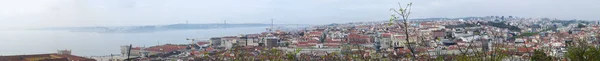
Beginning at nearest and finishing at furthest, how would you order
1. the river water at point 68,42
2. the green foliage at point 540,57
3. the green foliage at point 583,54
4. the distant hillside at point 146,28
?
the green foliage at point 583,54
the green foliage at point 540,57
the river water at point 68,42
the distant hillside at point 146,28

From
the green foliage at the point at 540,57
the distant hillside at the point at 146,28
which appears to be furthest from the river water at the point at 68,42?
the green foliage at the point at 540,57

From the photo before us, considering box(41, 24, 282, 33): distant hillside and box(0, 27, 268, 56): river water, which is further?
box(41, 24, 282, 33): distant hillside

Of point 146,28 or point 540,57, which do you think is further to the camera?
point 146,28

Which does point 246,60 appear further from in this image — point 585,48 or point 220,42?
point 220,42

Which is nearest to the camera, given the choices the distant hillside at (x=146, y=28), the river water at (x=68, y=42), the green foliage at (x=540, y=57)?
the green foliage at (x=540, y=57)

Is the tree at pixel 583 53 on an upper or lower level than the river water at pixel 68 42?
upper

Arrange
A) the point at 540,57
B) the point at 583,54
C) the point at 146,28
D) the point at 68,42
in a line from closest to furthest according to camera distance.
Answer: the point at 583,54 → the point at 540,57 → the point at 68,42 → the point at 146,28

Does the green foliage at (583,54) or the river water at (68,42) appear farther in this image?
the river water at (68,42)

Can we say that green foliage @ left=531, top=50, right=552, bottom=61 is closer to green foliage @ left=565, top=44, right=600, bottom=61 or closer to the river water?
green foliage @ left=565, top=44, right=600, bottom=61

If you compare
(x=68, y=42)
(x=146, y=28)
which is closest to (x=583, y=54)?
(x=68, y=42)

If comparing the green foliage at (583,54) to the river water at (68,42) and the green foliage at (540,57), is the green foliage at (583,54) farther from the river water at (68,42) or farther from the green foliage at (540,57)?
the river water at (68,42)

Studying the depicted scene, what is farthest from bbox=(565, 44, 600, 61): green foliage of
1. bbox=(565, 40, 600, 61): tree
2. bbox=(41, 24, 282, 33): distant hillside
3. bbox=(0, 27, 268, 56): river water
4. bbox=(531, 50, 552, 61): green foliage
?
bbox=(41, 24, 282, 33): distant hillside

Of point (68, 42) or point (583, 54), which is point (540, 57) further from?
point (68, 42)
